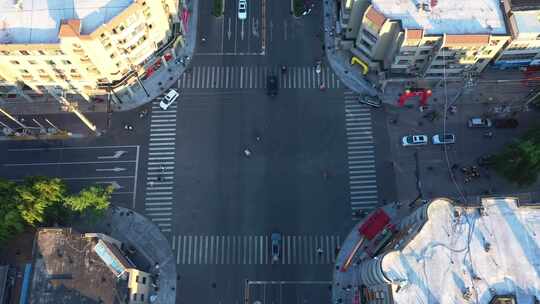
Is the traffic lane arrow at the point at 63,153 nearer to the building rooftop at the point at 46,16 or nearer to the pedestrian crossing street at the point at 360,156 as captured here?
the building rooftop at the point at 46,16

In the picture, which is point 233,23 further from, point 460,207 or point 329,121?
point 460,207

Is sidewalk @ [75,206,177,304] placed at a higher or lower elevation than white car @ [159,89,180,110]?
lower

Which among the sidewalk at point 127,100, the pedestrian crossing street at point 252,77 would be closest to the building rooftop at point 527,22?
the pedestrian crossing street at point 252,77

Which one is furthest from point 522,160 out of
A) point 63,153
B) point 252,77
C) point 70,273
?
point 63,153

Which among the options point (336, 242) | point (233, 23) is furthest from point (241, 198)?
point (233, 23)

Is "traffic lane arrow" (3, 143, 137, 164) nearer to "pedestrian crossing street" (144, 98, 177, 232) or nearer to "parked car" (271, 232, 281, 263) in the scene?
"pedestrian crossing street" (144, 98, 177, 232)

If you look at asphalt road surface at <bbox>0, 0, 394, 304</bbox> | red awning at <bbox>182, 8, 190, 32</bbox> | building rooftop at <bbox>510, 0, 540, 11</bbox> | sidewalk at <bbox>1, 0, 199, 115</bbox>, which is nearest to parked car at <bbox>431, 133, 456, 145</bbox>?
asphalt road surface at <bbox>0, 0, 394, 304</bbox>

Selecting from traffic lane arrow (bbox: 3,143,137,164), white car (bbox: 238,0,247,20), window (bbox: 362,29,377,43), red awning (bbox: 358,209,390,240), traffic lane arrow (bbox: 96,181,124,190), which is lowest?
red awning (bbox: 358,209,390,240)
